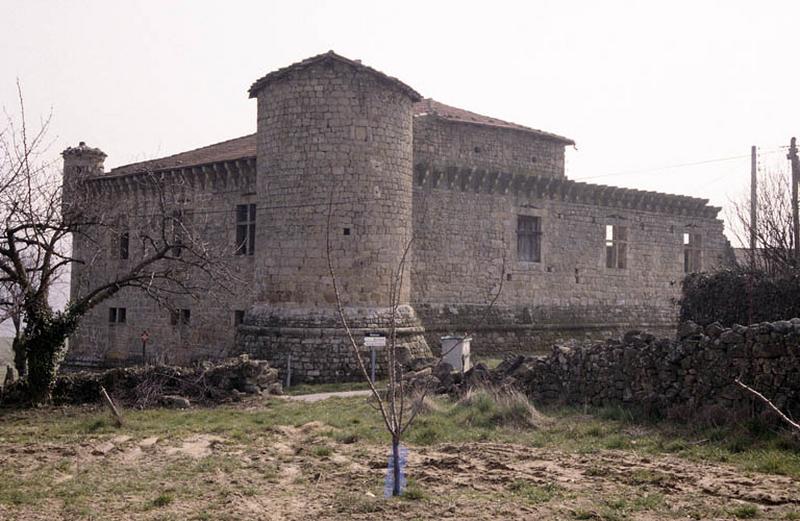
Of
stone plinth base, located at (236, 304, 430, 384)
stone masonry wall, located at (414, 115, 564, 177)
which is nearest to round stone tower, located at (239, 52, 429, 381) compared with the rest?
stone plinth base, located at (236, 304, 430, 384)

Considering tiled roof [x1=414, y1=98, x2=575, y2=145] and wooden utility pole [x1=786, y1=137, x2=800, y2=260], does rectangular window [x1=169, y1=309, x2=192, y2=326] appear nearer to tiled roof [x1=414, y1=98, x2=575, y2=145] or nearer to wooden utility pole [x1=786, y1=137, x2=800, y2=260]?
tiled roof [x1=414, y1=98, x2=575, y2=145]

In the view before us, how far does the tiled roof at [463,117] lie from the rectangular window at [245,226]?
506 cm

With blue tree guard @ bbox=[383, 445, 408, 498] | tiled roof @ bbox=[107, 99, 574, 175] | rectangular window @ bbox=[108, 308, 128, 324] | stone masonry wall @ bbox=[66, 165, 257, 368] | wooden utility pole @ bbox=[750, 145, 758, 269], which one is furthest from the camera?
rectangular window @ bbox=[108, 308, 128, 324]

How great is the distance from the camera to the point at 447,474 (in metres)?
7.39

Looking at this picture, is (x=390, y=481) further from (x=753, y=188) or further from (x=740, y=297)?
(x=753, y=188)

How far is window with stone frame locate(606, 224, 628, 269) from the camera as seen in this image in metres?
23.7

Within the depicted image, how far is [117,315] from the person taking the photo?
931 inches

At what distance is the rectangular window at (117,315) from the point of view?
926 inches

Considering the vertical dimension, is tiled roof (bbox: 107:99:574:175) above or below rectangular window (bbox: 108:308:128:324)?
above

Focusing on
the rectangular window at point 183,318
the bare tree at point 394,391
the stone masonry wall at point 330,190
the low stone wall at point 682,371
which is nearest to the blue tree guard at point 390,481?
the bare tree at point 394,391

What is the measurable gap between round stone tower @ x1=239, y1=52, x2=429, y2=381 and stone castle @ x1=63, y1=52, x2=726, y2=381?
0.10ft

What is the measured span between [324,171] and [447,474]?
31.5 feet

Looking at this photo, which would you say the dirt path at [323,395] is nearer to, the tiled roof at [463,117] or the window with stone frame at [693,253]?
the tiled roof at [463,117]


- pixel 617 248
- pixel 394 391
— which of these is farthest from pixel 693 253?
pixel 394 391
